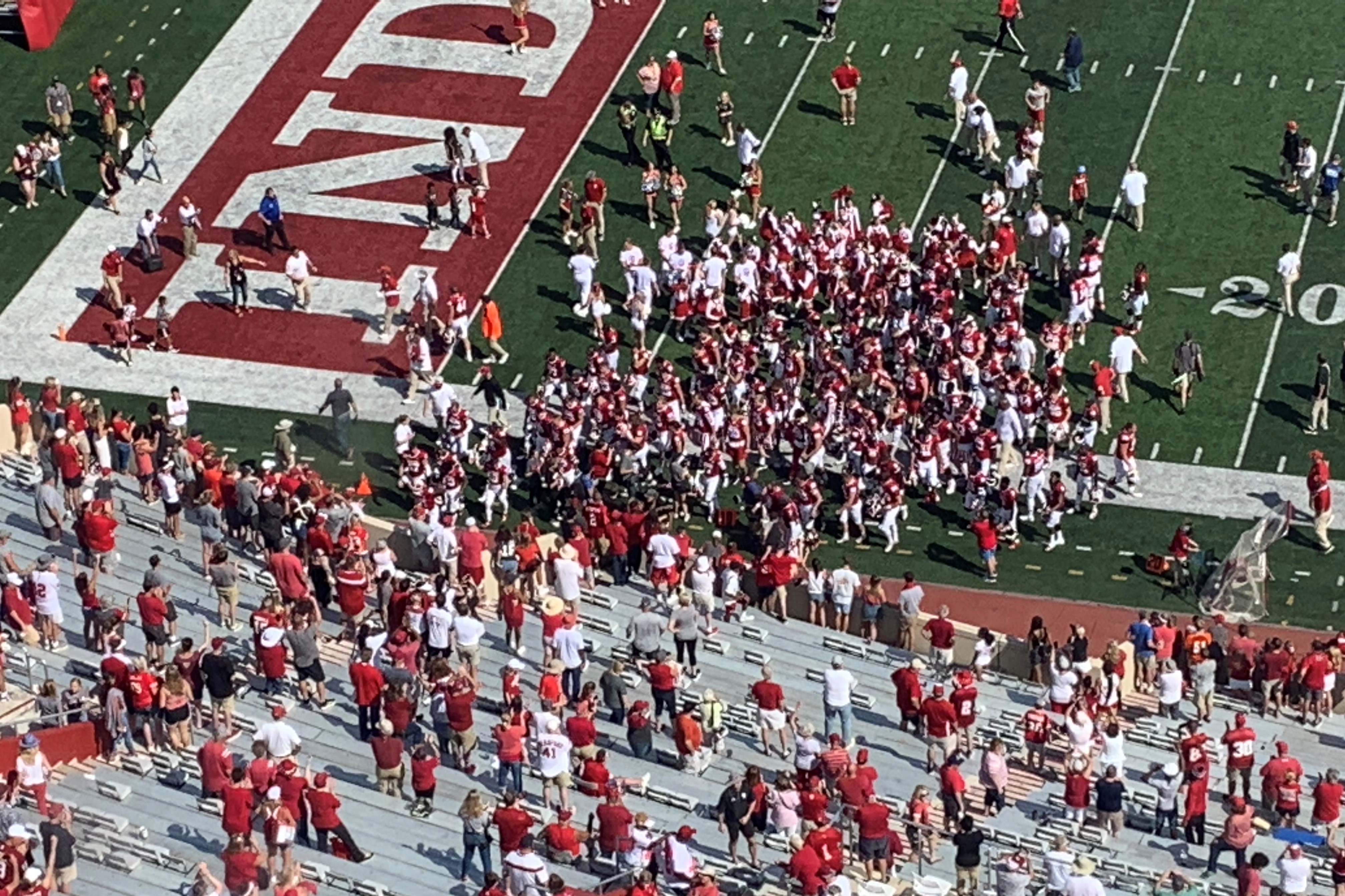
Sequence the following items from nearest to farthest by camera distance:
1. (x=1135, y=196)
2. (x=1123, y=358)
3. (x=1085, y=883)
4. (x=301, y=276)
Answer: (x=1085, y=883) → (x=1123, y=358) → (x=301, y=276) → (x=1135, y=196)

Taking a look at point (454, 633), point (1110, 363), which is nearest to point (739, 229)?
point (1110, 363)

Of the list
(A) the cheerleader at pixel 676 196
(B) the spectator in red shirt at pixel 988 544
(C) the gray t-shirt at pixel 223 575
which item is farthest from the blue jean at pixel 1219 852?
(A) the cheerleader at pixel 676 196

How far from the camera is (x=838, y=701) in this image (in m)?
36.3

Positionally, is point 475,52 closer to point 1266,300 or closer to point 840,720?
Answer: point 1266,300

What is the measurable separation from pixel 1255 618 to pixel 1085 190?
9967mm

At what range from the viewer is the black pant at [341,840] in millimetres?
33906

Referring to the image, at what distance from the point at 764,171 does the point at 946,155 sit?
306cm

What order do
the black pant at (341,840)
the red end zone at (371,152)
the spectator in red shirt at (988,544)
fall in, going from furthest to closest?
the red end zone at (371,152) → the spectator in red shirt at (988,544) → the black pant at (341,840)

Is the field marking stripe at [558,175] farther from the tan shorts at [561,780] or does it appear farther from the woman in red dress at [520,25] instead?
the tan shorts at [561,780]

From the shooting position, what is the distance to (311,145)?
52.9m

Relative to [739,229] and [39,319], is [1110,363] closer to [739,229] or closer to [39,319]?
[739,229]

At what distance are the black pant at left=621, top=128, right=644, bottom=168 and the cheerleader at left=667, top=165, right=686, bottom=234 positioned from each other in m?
1.41

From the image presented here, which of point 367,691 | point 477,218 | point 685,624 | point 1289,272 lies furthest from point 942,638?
point 477,218

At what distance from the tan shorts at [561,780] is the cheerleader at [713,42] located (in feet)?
69.9
